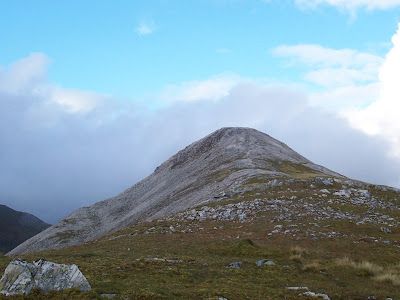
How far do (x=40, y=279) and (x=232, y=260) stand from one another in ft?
52.2

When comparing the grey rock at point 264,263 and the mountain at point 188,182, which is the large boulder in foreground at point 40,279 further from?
the mountain at point 188,182

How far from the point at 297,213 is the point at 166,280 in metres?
26.9

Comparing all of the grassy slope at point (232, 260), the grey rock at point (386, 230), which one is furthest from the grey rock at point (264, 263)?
the grey rock at point (386, 230)

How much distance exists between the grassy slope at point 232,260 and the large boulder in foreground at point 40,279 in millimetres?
621

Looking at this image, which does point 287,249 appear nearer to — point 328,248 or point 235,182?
point 328,248

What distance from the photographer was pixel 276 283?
85.5 feet

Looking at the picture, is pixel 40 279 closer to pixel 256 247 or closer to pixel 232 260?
pixel 232 260

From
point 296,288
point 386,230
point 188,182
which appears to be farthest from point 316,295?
point 188,182

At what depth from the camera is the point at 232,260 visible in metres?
33.6

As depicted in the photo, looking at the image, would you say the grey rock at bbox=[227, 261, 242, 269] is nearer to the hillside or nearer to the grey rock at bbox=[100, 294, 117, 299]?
the hillside

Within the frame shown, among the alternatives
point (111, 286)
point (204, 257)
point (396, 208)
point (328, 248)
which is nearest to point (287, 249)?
point (328, 248)

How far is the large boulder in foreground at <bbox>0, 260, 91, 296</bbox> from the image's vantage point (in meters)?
20.6

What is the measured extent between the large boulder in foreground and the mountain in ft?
138

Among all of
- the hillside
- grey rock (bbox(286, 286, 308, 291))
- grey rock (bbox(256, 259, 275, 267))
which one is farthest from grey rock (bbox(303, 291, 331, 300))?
grey rock (bbox(256, 259, 275, 267))
